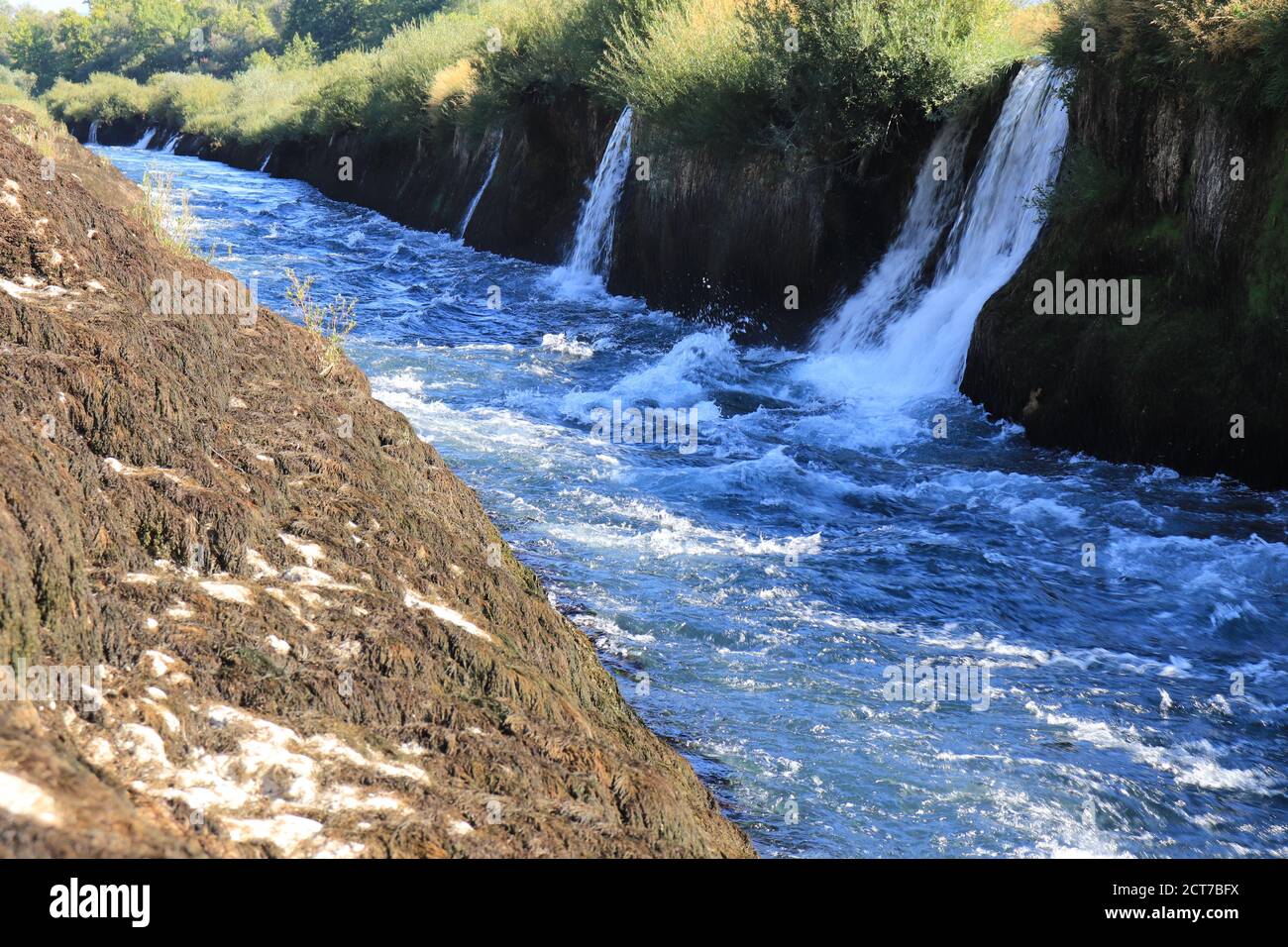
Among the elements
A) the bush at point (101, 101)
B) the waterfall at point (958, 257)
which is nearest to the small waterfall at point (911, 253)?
the waterfall at point (958, 257)

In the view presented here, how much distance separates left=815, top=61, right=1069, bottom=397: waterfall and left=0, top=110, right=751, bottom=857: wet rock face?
7.86 meters

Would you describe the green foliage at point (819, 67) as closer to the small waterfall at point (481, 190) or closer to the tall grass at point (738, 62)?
the tall grass at point (738, 62)

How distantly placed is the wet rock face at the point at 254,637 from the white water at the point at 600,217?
49.5 feet

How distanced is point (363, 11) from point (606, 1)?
56.5 m

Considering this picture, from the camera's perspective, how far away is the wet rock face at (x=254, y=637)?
329 cm

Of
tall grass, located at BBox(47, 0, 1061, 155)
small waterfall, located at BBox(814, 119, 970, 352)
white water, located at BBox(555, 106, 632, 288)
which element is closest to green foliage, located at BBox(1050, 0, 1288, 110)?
small waterfall, located at BBox(814, 119, 970, 352)

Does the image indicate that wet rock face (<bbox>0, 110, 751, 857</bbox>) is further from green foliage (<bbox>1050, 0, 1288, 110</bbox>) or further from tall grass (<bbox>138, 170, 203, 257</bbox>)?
green foliage (<bbox>1050, 0, 1288, 110</bbox>)

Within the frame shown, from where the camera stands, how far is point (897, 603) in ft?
26.5

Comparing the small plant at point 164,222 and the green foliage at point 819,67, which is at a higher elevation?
the green foliage at point 819,67

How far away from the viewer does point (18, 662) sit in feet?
11.0

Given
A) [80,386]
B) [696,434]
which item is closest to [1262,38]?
[696,434]
